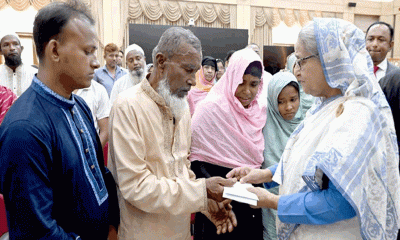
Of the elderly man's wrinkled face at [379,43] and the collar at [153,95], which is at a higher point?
the elderly man's wrinkled face at [379,43]

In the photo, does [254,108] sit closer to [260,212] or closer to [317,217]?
[260,212]

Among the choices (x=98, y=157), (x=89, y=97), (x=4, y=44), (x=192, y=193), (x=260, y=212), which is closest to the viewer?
(x=98, y=157)

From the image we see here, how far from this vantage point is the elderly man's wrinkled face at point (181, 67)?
1.73 m

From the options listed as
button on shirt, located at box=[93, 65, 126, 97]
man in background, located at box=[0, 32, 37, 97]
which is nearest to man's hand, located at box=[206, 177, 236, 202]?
man in background, located at box=[0, 32, 37, 97]

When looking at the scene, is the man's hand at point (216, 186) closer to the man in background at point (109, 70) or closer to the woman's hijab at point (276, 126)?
the woman's hijab at point (276, 126)

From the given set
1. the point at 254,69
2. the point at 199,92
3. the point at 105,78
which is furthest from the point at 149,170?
the point at 105,78

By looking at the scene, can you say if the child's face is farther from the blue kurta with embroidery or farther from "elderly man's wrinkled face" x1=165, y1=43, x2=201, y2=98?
the blue kurta with embroidery

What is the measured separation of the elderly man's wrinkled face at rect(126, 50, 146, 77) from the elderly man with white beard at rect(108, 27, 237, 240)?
3394mm

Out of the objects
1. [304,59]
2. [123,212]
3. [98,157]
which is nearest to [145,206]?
[123,212]

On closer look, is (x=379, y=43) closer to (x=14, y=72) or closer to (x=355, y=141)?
(x=355, y=141)

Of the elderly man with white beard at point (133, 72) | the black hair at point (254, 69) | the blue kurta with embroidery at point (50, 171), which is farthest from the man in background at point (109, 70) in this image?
the blue kurta with embroidery at point (50, 171)

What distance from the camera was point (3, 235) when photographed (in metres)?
1.98

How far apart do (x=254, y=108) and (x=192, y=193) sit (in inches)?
41.2

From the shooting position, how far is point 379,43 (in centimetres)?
358
